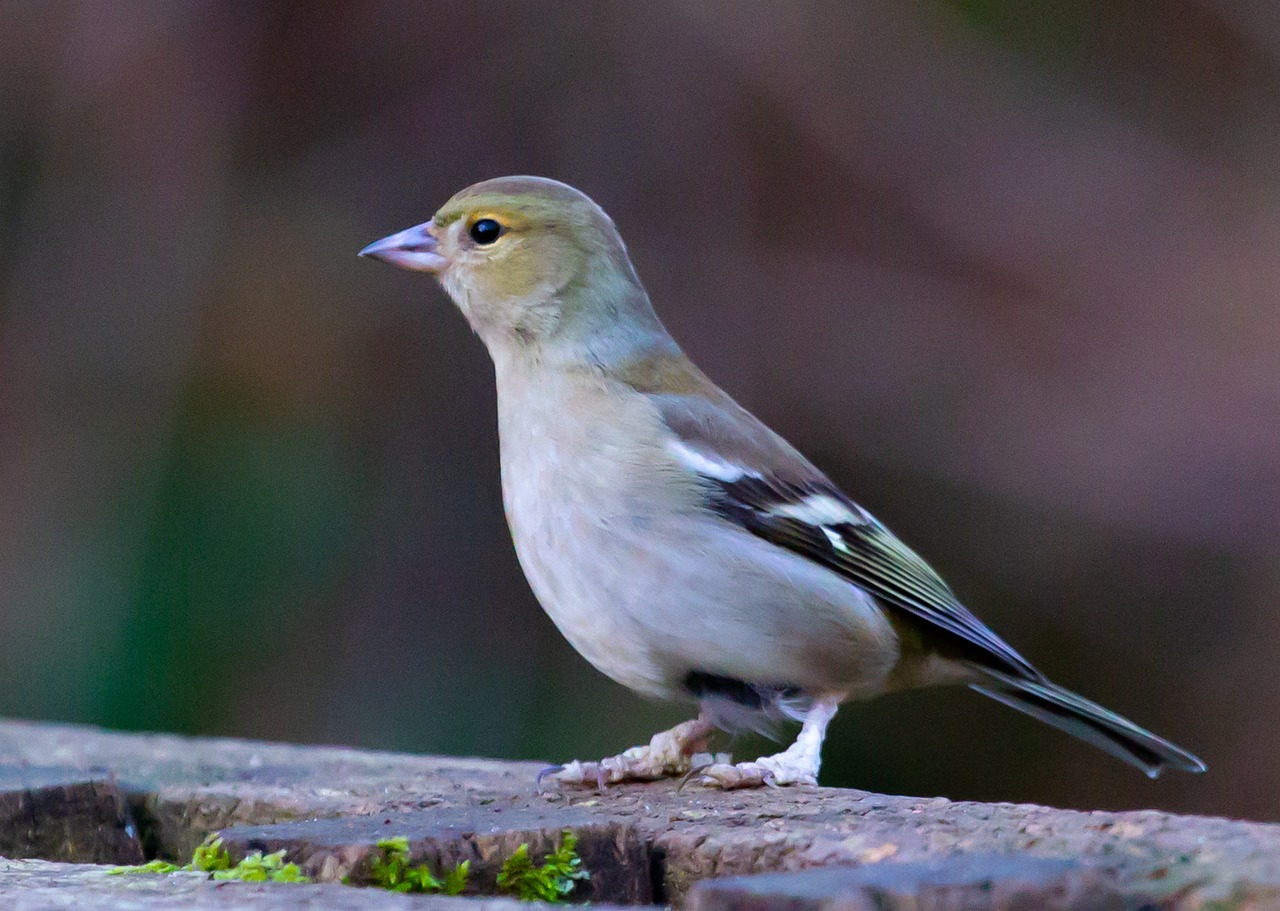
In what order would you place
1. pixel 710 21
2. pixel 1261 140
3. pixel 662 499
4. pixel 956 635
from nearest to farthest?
pixel 662 499 → pixel 956 635 → pixel 1261 140 → pixel 710 21

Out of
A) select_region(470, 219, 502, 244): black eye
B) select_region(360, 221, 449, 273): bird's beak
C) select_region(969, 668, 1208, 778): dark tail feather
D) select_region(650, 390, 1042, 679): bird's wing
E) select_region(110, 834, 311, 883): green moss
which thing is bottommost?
select_region(110, 834, 311, 883): green moss

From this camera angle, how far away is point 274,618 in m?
7.58

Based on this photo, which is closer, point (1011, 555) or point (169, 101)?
point (1011, 555)

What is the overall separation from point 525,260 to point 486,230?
156 millimetres

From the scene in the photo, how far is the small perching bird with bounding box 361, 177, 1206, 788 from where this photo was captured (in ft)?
11.5

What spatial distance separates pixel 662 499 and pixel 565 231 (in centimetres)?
95

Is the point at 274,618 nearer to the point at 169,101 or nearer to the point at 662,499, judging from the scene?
the point at 169,101

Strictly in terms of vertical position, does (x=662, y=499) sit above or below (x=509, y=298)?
below

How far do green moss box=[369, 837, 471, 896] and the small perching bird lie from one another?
86 centimetres

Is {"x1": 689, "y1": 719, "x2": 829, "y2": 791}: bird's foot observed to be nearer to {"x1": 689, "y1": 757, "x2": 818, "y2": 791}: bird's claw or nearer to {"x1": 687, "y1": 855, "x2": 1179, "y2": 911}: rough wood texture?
{"x1": 689, "y1": 757, "x2": 818, "y2": 791}: bird's claw

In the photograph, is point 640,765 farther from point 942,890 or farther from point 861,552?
point 942,890

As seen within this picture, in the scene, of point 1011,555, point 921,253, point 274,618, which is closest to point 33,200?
point 274,618

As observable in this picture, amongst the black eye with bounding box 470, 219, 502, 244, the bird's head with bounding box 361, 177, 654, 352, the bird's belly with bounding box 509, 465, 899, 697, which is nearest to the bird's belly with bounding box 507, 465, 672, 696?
the bird's belly with bounding box 509, 465, 899, 697

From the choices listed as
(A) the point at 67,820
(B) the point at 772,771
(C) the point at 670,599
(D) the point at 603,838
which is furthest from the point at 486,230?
(D) the point at 603,838
